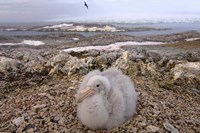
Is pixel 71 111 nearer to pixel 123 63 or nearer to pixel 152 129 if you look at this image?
pixel 152 129

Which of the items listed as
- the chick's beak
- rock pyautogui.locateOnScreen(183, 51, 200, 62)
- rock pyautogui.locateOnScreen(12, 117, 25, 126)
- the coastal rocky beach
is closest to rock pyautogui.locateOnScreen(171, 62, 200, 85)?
the coastal rocky beach

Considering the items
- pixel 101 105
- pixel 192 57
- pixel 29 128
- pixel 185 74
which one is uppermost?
pixel 101 105

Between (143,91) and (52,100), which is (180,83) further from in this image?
(52,100)

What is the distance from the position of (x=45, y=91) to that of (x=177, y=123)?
2.10 meters

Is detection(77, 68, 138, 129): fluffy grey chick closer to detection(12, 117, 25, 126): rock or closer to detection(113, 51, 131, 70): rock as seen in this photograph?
detection(12, 117, 25, 126): rock

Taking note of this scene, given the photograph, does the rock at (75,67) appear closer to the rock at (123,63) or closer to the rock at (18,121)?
the rock at (123,63)

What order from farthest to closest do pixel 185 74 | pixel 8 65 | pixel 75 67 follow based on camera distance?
1. pixel 8 65
2. pixel 185 74
3. pixel 75 67

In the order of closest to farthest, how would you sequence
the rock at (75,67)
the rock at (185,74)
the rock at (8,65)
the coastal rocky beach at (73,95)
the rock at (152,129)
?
the rock at (152,129) → the coastal rocky beach at (73,95) → the rock at (75,67) → the rock at (185,74) → the rock at (8,65)

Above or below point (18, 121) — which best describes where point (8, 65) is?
above

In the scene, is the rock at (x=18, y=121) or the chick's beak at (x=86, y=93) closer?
the chick's beak at (x=86, y=93)

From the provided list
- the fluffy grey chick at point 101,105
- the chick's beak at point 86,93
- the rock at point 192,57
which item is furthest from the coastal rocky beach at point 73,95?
the rock at point 192,57

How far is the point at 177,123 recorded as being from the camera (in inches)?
182

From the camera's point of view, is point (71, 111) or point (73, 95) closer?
point (71, 111)

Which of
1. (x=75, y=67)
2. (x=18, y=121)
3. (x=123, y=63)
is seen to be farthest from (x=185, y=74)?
(x=18, y=121)
